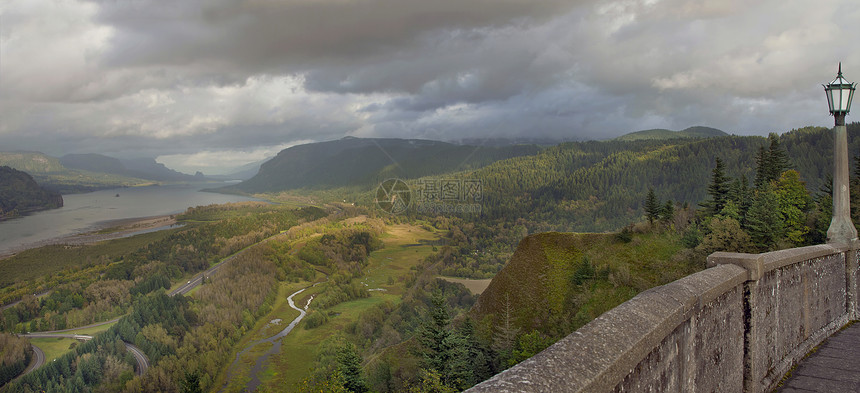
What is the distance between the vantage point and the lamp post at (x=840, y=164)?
42.0ft

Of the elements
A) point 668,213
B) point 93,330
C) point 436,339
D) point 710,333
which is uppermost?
point 710,333

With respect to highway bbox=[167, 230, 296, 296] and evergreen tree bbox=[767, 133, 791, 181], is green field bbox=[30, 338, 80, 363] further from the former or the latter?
evergreen tree bbox=[767, 133, 791, 181]

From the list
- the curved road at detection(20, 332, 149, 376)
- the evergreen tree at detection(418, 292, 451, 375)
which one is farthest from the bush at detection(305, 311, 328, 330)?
the evergreen tree at detection(418, 292, 451, 375)

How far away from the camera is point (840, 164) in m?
13.8

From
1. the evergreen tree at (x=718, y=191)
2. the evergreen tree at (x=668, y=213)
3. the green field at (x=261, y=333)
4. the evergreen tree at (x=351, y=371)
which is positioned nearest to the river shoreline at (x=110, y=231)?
the green field at (x=261, y=333)

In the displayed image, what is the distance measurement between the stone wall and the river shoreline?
166149 mm

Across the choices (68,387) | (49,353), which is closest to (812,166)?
(68,387)

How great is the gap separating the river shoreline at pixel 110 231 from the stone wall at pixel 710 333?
166149 mm

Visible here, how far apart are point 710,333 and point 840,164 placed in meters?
12.9

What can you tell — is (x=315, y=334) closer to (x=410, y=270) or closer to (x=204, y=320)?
(x=204, y=320)

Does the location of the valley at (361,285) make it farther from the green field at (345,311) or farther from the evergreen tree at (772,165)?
the green field at (345,311)

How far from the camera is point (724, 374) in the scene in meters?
6.71

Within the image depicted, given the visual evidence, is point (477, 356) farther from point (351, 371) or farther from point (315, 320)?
point (315, 320)

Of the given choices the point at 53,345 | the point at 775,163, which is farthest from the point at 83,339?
the point at 775,163
